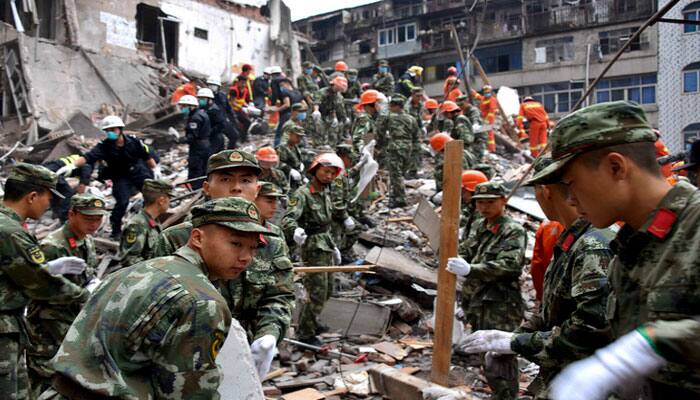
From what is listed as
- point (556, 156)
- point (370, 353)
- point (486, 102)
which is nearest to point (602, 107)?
point (556, 156)

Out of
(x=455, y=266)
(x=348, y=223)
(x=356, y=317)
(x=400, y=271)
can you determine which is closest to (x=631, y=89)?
(x=400, y=271)

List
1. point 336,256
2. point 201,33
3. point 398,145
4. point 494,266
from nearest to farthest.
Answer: point 494,266 < point 336,256 < point 398,145 < point 201,33

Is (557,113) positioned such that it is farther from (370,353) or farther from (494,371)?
(494,371)

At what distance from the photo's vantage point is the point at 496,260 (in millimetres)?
4691

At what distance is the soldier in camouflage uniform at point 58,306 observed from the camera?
429cm

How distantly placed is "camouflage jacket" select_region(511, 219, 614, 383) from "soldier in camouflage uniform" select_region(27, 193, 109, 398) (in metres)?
3.49

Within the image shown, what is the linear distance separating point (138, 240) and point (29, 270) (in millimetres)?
2021

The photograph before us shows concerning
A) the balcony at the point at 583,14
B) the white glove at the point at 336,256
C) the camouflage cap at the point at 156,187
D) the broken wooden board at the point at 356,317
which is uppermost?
the balcony at the point at 583,14

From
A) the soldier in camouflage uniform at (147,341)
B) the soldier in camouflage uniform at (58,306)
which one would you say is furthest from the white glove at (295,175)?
the soldier in camouflage uniform at (147,341)

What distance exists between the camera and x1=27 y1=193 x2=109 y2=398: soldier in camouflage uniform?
4.29 m

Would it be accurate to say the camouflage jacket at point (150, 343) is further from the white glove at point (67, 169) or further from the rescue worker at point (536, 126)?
the rescue worker at point (536, 126)

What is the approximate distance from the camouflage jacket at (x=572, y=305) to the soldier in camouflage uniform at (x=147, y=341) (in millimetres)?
1497

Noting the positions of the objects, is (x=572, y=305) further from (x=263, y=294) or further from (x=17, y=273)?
(x=17, y=273)

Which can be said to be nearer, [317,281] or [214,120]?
[317,281]
